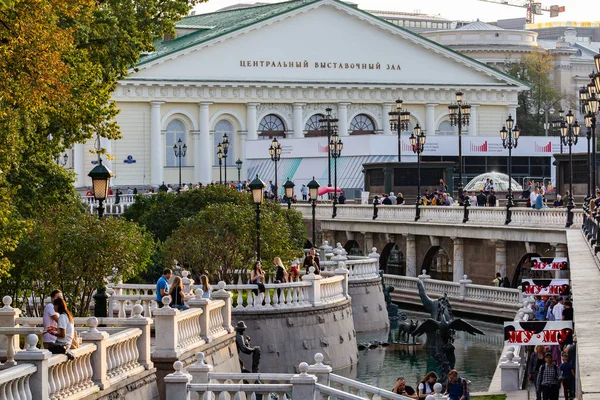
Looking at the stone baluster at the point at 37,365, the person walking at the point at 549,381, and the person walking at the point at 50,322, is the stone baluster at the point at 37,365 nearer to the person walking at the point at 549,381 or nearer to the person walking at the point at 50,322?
the person walking at the point at 50,322

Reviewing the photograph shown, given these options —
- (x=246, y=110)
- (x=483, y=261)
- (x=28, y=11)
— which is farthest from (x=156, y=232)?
(x=246, y=110)

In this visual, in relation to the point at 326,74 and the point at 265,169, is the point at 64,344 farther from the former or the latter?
the point at 326,74

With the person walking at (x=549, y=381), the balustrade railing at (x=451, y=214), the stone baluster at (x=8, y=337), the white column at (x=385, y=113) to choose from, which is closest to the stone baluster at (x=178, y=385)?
the stone baluster at (x=8, y=337)

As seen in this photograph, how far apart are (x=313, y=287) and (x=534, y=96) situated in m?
102

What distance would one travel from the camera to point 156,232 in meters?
51.7

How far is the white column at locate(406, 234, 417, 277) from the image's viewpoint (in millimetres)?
63844

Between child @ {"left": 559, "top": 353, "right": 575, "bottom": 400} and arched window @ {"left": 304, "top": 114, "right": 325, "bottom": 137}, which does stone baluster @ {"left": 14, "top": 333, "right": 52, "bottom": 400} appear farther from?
arched window @ {"left": 304, "top": 114, "right": 325, "bottom": 137}

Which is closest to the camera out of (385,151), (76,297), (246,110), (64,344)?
(64,344)

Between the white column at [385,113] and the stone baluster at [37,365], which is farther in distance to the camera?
the white column at [385,113]

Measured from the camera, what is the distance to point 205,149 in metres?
101

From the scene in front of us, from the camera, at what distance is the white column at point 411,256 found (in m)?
63.8

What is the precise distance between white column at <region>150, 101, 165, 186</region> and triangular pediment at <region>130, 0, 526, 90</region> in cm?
221

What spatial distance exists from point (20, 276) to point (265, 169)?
6151cm

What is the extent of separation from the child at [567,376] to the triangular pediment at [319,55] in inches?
2966
